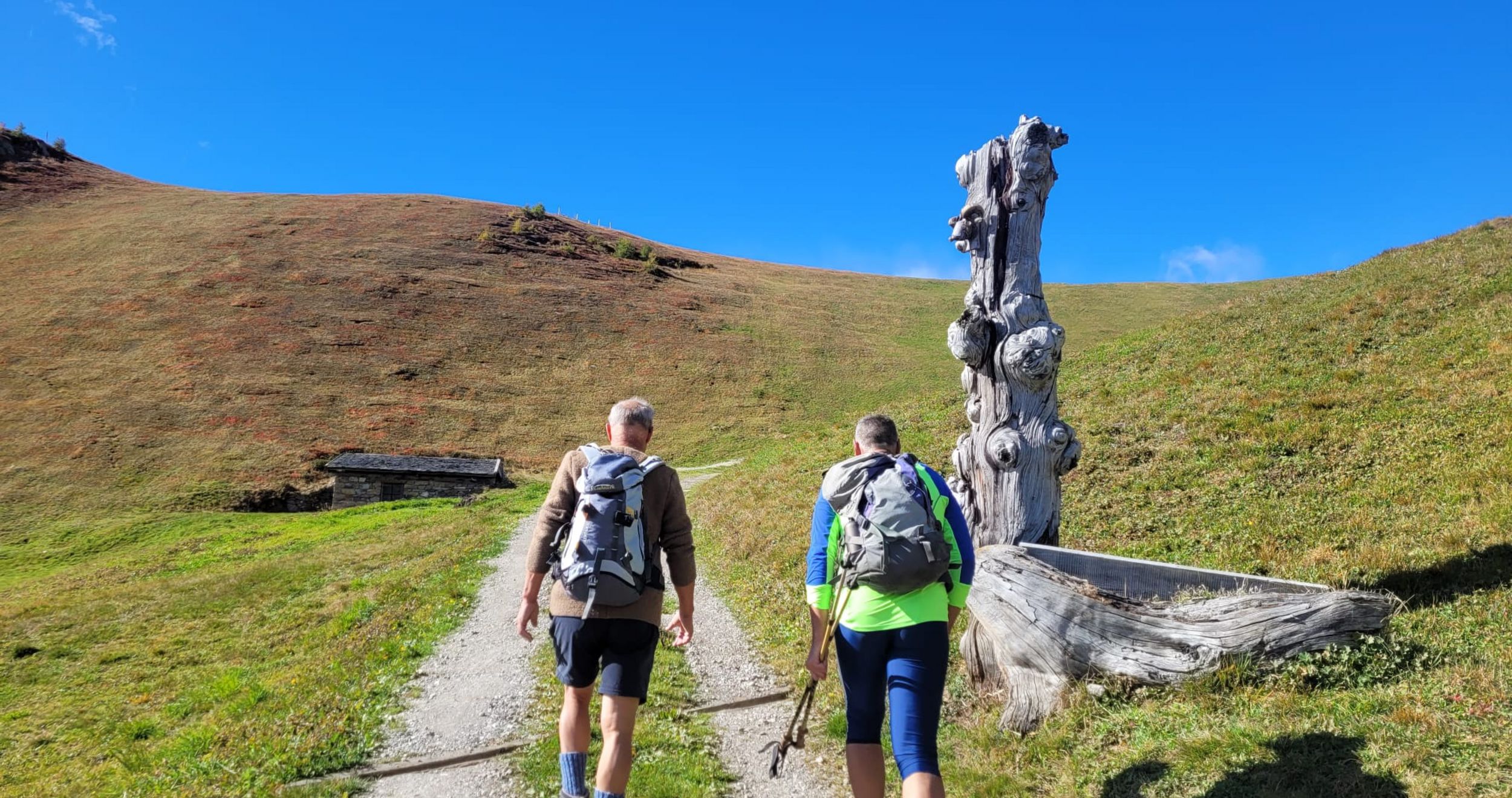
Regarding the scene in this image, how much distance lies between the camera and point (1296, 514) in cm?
971

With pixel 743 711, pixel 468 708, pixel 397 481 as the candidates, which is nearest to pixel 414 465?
pixel 397 481

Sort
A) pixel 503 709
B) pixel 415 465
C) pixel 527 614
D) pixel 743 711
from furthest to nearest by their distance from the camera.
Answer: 1. pixel 415 465
2. pixel 503 709
3. pixel 743 711
4. pixel 527 614

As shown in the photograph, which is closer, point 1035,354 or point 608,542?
point 608,542

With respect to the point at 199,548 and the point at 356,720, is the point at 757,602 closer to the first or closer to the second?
the point at 356,720

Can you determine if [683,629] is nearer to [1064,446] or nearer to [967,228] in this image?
[1064,446]

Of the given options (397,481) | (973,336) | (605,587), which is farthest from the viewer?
(397,481)

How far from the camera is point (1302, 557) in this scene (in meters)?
8.30

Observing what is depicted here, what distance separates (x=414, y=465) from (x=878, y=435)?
35.4m

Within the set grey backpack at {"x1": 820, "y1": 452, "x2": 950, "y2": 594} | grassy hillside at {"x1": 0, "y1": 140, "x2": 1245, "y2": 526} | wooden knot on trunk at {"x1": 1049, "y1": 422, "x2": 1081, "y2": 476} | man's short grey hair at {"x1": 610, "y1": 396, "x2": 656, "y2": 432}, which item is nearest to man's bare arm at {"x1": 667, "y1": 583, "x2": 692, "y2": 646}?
man's short grey hair at {"x1": 610, "y1": 396, "x2": 656, "y2": 432}

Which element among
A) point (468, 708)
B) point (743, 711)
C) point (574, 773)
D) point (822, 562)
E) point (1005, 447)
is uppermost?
point (1005, 447)

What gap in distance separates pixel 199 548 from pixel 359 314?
38777 millimetres

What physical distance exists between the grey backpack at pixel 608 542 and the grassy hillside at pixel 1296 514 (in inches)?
109

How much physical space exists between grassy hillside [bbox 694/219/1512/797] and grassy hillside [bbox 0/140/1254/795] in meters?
3.53

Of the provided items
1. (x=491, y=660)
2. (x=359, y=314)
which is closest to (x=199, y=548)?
(x=491, y=660)
